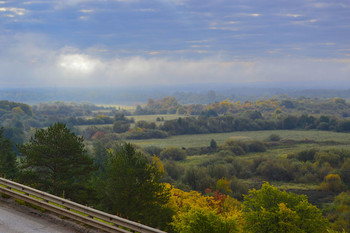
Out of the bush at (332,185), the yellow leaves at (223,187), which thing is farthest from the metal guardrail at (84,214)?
the bush at (332,185)

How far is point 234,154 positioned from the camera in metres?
137

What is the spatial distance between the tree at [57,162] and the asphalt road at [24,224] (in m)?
15.5

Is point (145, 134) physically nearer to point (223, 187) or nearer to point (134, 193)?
point (223, 187)

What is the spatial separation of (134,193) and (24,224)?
720 inches

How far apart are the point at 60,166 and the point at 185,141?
139 m

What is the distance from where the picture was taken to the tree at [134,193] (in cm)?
3269

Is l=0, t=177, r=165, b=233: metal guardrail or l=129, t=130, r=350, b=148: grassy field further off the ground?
l=0, t=177, r=165, b=233: metal guardrail

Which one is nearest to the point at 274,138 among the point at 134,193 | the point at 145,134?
the point at 145,134

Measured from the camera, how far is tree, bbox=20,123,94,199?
109 feet

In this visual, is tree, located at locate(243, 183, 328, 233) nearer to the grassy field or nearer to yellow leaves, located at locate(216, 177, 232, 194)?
yellow leaves, located at locate(216, 177, 232, 194)

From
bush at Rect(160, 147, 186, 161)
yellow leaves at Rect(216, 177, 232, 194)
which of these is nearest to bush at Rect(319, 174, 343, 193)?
yellow leaves at Rect(216, 177, 232, 194)

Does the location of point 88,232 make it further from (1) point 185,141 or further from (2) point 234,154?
(1) point 185,141

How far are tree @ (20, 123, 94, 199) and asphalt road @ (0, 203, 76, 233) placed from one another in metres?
15.5

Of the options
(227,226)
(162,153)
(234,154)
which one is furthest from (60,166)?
(234,154)
